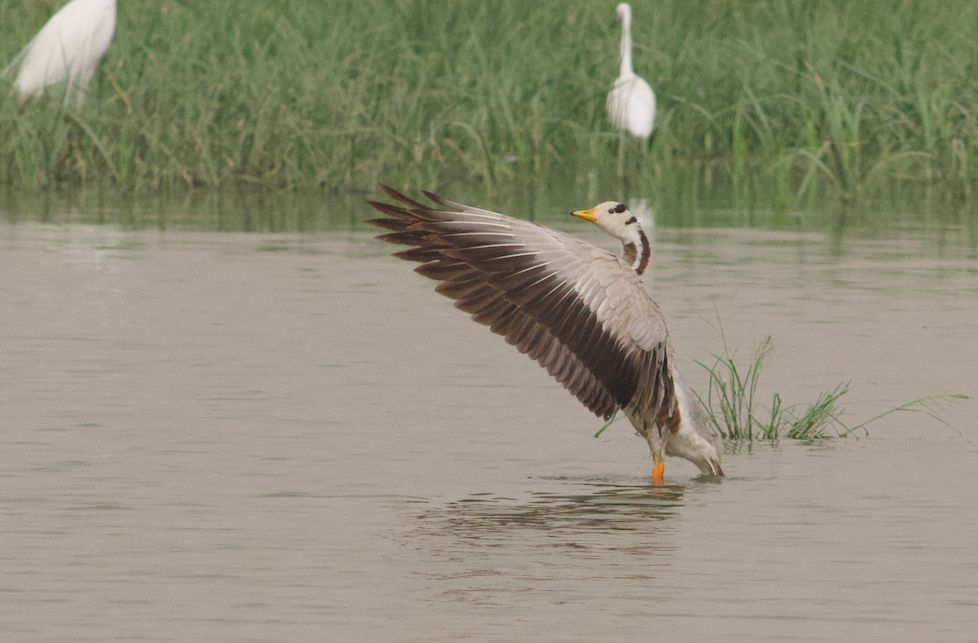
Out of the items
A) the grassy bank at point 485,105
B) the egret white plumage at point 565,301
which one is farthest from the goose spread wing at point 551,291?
the grassy bank at point 485,105

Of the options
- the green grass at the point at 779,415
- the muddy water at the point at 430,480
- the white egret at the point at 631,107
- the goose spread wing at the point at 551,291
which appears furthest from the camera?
the white egret at the point at 631,107

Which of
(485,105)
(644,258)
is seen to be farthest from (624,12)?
(644,258)

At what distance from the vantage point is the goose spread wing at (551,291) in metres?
7.38

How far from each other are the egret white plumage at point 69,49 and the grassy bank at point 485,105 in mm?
166

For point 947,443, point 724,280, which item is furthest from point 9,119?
point 947,443

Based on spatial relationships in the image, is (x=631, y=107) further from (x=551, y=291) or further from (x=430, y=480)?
(x=430, y=480)

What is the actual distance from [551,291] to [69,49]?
11.8 metres

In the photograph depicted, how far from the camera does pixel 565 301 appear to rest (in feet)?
24.2

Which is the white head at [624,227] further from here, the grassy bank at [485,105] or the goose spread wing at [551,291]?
the grassy bank at [485,105]

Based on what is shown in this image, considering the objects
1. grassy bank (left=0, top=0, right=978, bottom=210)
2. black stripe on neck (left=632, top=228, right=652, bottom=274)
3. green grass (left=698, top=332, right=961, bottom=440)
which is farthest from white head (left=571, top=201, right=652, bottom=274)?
grassy bank (left=0, top=0, right=978, bottom=210)

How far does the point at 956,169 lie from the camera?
16.8 m

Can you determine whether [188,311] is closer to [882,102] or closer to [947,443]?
[947,443]

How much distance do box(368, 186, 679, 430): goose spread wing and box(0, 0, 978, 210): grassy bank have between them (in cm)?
905

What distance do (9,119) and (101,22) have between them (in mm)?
2324
